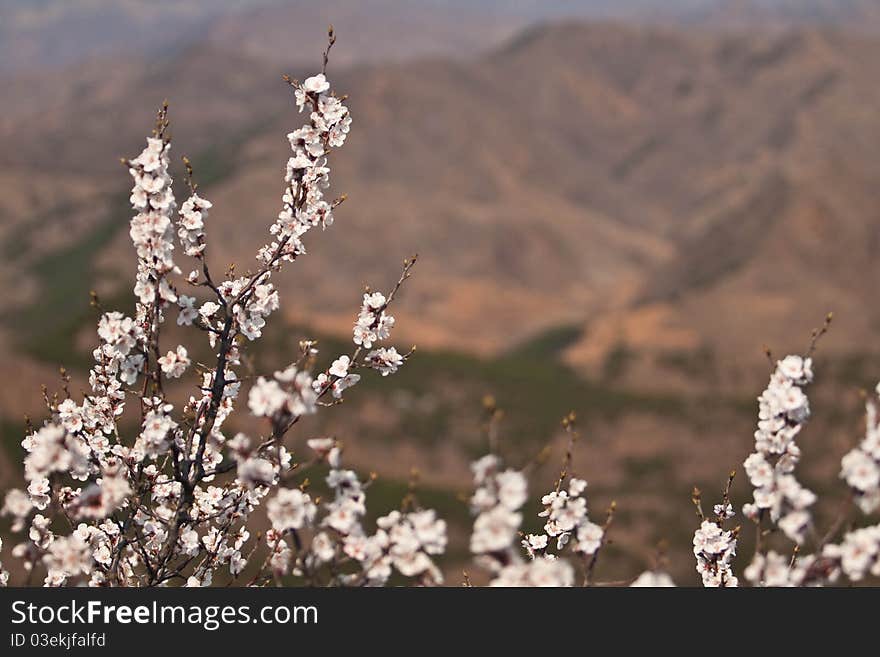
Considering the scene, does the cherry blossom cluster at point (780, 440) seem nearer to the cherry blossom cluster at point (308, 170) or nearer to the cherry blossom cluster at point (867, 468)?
the cherry blossom cluster at point (867, 468)

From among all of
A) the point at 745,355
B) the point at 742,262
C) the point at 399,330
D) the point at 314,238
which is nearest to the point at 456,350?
the point at 399,330

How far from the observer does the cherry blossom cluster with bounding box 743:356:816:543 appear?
6621 mm

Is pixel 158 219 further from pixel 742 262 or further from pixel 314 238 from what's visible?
pixel 314 238

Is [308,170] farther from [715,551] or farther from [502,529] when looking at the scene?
[715,551]

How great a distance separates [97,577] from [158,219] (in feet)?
9.61

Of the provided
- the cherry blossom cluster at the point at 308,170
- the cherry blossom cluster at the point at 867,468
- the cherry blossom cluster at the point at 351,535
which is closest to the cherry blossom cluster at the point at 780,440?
the cherry blossom cluster at the point at 867,468

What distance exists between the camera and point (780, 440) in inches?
277

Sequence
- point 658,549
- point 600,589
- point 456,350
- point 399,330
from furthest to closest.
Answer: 1. point 399,330
2. point 456,350
3. point 600,589
4. point 658,549

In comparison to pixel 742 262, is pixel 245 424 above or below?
below

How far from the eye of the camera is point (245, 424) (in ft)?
288

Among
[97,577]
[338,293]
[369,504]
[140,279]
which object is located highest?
[338,293]

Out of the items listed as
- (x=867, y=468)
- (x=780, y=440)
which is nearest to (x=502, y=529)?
(x=867, y=468)

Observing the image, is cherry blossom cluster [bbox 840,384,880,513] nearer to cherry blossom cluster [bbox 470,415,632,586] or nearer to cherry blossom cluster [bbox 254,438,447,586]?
cherry blossom cluster [bbox 470,415,632,586]

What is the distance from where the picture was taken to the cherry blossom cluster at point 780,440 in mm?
6621
